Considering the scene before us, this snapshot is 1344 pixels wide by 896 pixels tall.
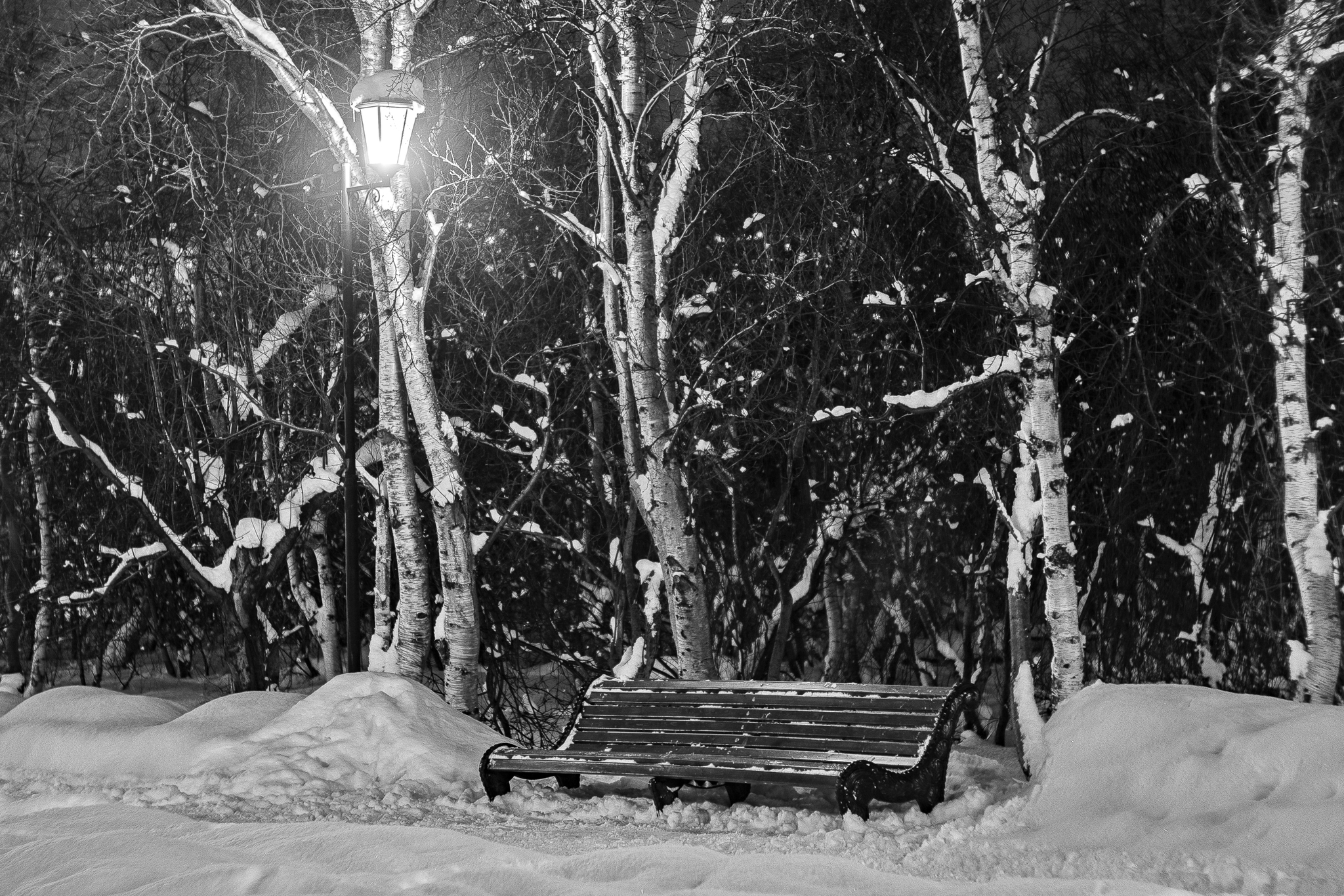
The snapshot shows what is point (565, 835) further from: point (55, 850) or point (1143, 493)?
point (1143, 493)

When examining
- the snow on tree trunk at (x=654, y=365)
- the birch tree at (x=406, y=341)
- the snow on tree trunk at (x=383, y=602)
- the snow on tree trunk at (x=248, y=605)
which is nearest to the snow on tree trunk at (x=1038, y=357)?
the snow on tree trunk at (x=654, y=365)

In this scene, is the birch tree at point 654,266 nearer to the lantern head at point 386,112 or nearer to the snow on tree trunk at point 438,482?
the snow on tree trunk at point 438,482

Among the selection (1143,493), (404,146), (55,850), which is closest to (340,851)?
(55,850)

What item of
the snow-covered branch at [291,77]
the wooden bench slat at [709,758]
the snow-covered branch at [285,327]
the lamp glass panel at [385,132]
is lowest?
the wooden bench slat at [709,758]

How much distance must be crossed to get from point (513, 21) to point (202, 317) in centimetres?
510

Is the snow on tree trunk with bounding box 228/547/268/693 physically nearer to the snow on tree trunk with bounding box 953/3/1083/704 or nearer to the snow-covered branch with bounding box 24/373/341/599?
the snow-covered branch with bounding box 24/373/341/599

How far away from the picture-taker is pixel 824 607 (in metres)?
14.7

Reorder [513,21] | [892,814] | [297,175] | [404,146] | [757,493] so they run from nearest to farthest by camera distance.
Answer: [892,814], [404,146], [513,21], [297,175], [757,493]

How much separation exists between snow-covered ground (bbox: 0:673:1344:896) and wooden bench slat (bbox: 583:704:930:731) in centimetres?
46

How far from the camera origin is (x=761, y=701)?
7.00m

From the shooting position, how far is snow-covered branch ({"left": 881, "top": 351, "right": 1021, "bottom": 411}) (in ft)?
29.7

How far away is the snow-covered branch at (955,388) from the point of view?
9047 millimetres

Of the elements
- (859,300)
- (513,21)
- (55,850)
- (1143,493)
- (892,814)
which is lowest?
(892,814)

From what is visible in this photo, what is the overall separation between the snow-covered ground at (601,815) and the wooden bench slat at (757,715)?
1.49ft
